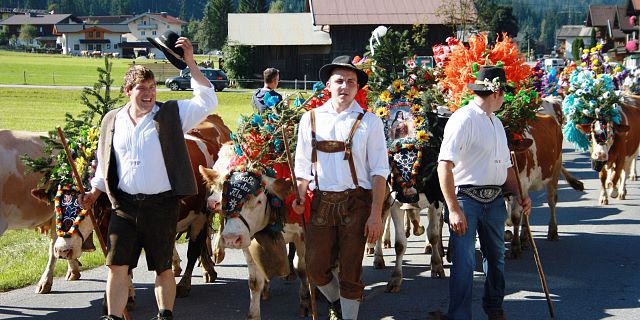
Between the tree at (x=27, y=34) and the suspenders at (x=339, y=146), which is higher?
the suspenders at (x=339, y=146)

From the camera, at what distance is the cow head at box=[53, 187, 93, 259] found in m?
7.41

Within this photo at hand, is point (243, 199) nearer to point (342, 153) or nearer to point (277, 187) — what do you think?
point (277, 187)

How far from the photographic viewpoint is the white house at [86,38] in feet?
552

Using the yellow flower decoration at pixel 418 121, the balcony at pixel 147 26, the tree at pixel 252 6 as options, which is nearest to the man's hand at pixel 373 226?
the yellow flower decoration at pixel 418 121

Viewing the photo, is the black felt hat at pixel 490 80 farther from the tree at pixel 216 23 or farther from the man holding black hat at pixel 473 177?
the tree at pixel 216 23

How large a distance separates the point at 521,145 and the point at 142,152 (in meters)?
4.25

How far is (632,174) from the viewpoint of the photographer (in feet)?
58.3

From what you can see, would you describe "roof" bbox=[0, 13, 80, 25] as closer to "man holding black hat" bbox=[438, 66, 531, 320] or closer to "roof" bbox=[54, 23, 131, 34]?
"roof" bbox=[54, 23, 131, 34]

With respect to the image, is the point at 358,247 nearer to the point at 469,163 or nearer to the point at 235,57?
the point at 469,163

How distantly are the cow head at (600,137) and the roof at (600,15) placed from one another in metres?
96.0

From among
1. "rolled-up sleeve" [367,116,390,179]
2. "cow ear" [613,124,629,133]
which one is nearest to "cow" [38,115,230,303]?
"rolled-up sleeve" [367,116,390,179]

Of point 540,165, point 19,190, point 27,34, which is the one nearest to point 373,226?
point 19,190

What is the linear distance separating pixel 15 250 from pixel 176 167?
5661 millimetres

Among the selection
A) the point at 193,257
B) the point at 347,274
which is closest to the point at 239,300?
the point at 193,257
